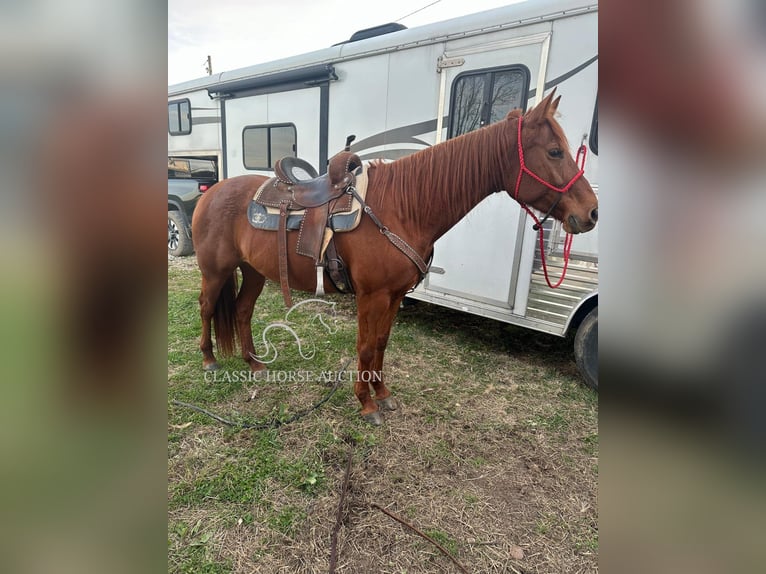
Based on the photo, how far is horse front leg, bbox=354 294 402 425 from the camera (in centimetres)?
244

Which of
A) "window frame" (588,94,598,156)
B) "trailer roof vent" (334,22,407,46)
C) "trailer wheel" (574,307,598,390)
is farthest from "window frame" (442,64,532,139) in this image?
"trailer wheel" (574,307,598,390)

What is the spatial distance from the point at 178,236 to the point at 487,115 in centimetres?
584

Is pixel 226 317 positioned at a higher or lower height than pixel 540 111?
lower

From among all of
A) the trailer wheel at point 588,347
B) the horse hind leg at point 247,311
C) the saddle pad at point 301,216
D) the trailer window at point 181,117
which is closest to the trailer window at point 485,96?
the saddle pad at point 301,216

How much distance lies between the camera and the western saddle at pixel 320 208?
2.40m

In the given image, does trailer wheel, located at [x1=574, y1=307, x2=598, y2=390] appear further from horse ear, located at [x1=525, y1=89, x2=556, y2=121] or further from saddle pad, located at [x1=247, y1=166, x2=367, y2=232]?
saddle pad, located at [x1=247, y1=166, x2=367, y2=232]

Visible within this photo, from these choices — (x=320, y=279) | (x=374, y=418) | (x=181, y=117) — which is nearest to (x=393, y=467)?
(x=374, y=418)

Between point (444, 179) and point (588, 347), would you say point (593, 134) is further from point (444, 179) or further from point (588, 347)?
A: point (588, 347)

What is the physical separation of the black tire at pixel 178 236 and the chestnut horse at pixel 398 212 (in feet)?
13.6

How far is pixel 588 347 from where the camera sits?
3070mm

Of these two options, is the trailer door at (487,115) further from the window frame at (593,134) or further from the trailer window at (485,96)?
the window frame at (593,134)
